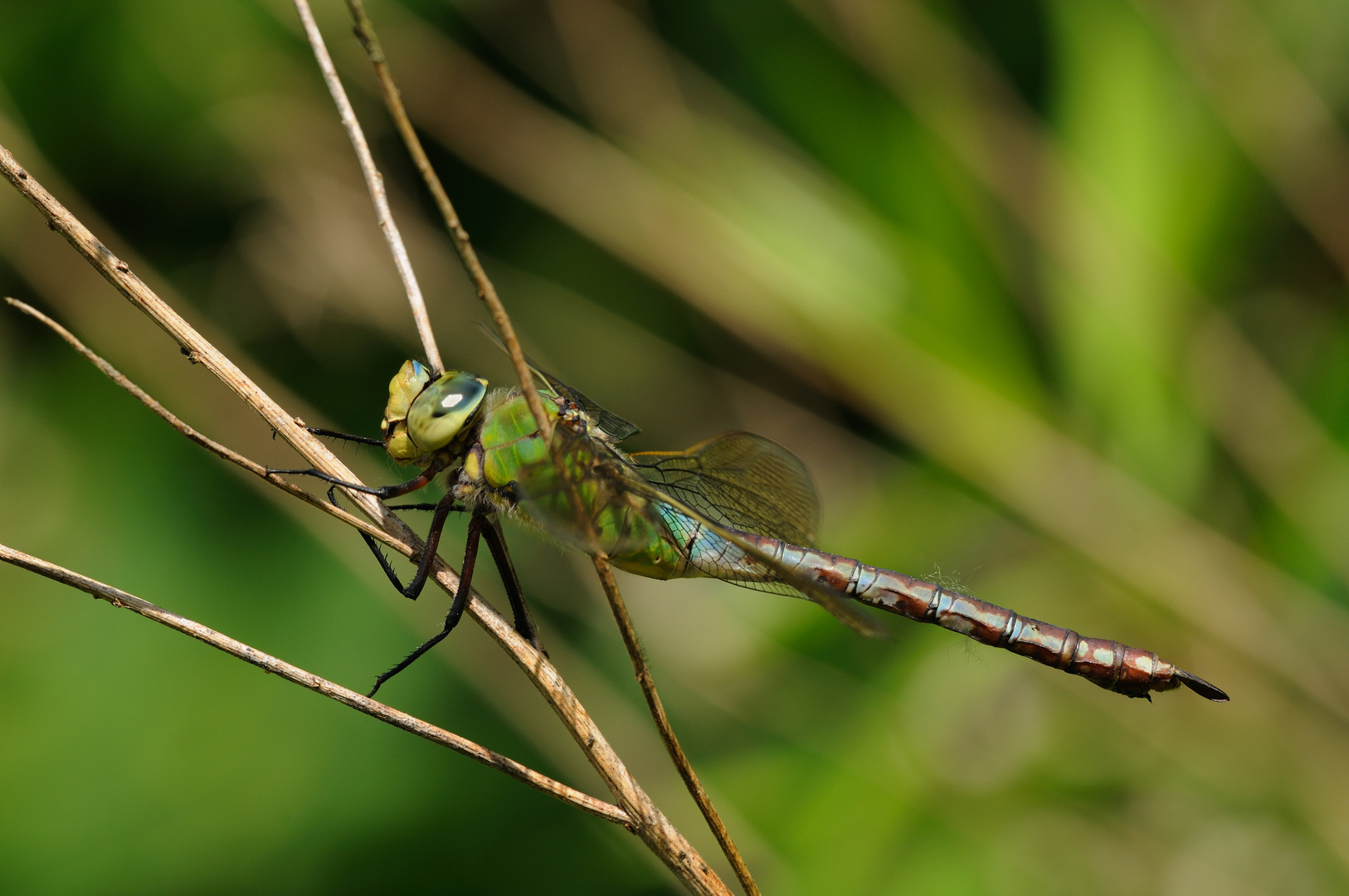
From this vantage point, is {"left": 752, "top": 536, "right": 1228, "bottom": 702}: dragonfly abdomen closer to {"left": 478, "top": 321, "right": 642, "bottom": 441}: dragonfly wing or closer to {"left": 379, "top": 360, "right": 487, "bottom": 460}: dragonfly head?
{"left": 478, "top": 321, "right": 642, "bottom": 441}: dragonfly wing

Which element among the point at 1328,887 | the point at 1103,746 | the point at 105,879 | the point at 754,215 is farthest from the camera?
the point at 754,215

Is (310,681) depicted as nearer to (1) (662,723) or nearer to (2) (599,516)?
(1) (662,723)

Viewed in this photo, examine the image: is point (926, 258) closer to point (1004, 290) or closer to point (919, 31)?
point (1004, 290)

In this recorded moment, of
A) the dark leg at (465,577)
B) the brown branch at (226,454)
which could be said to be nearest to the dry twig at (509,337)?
the brown branch at (226,454)

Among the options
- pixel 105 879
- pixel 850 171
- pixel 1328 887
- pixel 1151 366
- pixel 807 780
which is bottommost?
pixel 105 879

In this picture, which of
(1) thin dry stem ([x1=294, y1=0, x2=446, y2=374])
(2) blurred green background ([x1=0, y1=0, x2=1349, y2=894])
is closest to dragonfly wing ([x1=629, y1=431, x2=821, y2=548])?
(2) blurred green background ([x1=0, y1=0, x2=1349, y2=894])

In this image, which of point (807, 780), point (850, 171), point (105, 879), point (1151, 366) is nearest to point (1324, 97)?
point (1151, 366)

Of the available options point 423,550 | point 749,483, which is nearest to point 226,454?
point 423,550
